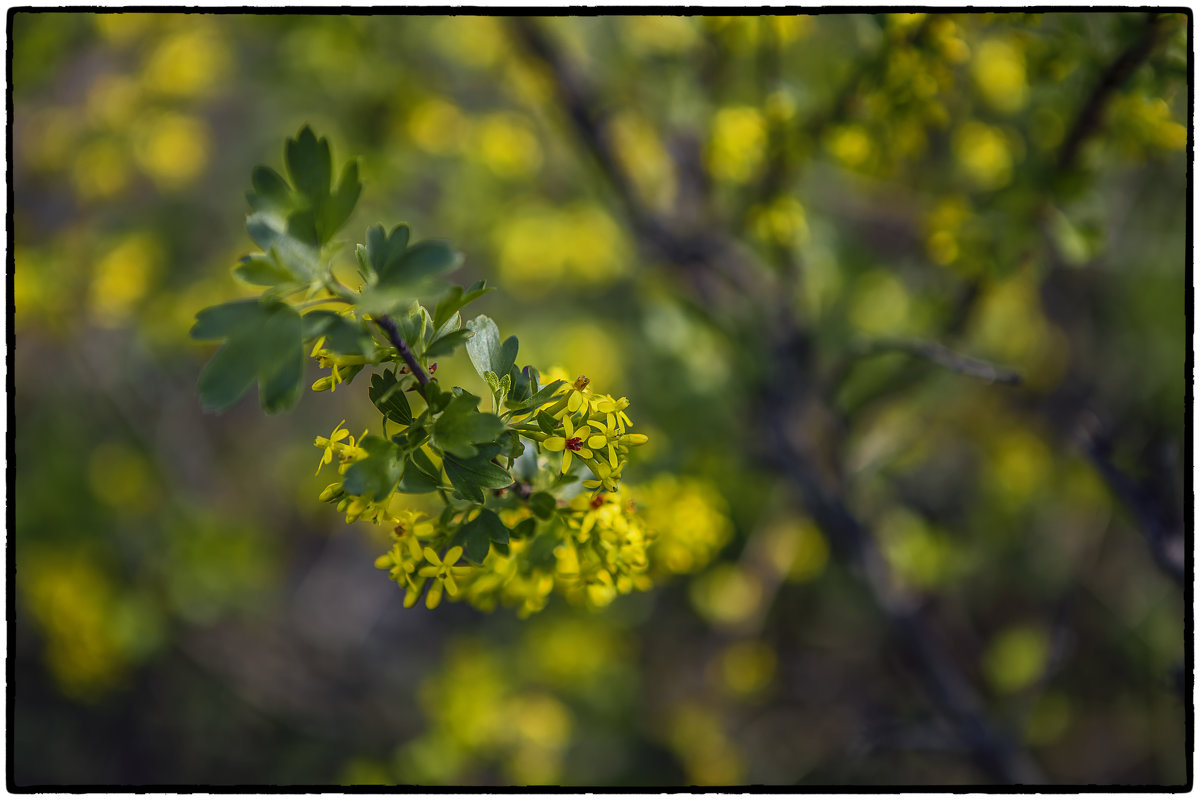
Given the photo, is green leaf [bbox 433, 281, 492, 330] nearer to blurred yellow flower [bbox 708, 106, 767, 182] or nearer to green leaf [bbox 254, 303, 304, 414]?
green leaf [bbox 254, 303, 304, 414]

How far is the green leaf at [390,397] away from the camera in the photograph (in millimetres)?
858

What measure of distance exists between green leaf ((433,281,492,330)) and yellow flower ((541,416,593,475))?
0.18m

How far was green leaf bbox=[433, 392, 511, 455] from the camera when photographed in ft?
2.71

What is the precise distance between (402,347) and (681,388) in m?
1.62

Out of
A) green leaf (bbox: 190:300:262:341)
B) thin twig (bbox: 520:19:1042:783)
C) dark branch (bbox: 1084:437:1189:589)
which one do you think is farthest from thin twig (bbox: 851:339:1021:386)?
green leaf (bbox: 190:300:262:341)

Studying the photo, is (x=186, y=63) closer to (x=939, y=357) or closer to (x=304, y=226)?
(x=304, y=226)

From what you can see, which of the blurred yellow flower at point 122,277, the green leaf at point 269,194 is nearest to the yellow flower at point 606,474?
the green leaf at point 269,194

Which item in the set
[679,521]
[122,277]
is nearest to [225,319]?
[679,521]

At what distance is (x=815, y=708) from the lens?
3.30m

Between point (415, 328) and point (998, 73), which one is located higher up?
point (998, 73)

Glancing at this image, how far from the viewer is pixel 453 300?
853 mm

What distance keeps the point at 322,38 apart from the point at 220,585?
2026 mm

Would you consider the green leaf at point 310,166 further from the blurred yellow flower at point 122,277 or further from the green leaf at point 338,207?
the blurred yellow flower at point 122,277

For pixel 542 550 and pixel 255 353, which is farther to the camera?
pixel 542 550
